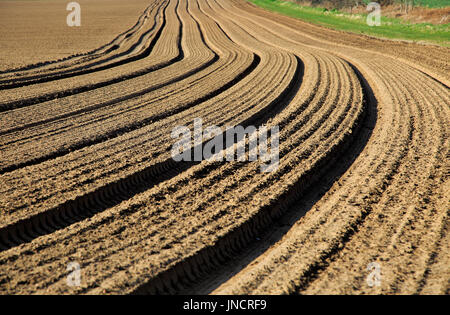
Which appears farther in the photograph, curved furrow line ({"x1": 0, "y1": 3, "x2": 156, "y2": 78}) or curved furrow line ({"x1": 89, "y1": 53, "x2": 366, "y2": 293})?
curved furrow line ({"x1": 0, "y1": 3, "x2": 156, "y2": 78})

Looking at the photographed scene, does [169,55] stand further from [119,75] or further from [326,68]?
[326,68]

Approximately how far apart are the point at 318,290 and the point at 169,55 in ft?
52.0

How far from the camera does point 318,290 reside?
427 cm

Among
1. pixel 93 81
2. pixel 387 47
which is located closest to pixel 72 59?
pixel 93 81

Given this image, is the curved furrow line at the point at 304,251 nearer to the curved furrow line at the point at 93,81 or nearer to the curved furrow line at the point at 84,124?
the curved furrow line at the point at 84,124

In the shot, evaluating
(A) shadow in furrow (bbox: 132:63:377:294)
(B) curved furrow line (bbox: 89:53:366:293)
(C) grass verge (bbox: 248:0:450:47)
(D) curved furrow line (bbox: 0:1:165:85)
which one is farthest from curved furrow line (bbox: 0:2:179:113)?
(C) grass verge (bbox: 248:0:450:47)

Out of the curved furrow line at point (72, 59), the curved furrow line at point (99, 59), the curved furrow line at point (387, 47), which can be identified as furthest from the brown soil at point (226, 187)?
the curved furrow line at point (72, 59)

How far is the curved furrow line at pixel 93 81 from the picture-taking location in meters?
11.3

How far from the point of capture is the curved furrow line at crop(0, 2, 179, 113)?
11344 mm

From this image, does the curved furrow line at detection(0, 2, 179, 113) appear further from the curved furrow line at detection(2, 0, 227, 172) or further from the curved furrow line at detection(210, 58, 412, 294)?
the curved furrow line at detection(210, 58, 412, 294)

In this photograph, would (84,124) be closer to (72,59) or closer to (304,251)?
(304,251)

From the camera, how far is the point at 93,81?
13.4m
